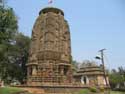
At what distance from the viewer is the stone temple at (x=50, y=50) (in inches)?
1426

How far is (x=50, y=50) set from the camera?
122 ft

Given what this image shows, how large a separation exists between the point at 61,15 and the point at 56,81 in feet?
45.1

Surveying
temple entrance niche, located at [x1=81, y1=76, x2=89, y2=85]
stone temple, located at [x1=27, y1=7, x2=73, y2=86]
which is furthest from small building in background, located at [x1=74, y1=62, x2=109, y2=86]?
stone temple, located at [x1=27, y1=7, x2=73, y2=86]

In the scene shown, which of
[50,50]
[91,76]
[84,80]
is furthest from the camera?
[84,80]

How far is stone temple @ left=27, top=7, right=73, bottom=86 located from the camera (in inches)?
1426

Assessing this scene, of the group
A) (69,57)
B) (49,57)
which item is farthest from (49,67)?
(69,57)

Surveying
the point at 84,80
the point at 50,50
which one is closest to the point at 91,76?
the point at 84,80

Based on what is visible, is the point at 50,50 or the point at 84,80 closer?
the point at 50,50

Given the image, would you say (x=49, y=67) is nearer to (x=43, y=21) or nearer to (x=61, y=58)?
(x=61, y=58)

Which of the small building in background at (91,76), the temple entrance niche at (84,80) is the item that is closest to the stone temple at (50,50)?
the small building in background at (91,76)

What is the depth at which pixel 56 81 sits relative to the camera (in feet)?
115

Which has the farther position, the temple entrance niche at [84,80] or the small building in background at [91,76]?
the temple entrance niche at [84,80]

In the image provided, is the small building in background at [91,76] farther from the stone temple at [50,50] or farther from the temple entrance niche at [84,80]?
the stone temple at [50,50]

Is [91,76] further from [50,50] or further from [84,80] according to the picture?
[50,50]
